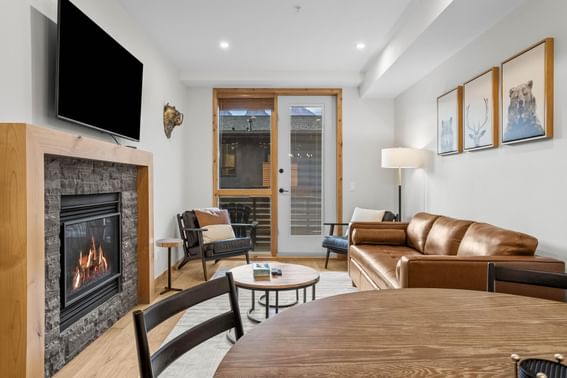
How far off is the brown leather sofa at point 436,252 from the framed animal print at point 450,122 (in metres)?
0.71

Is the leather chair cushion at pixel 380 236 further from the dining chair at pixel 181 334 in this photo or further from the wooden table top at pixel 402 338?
the dining chair at pixel 181 334

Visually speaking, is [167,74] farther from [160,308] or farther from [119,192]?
[160,308]

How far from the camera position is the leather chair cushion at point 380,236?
3.95 m

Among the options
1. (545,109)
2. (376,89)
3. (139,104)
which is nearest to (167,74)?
(139,104)

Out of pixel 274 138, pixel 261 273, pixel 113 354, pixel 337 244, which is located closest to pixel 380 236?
pixel 337 244

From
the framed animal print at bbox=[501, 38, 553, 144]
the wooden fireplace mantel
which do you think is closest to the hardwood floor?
the wooden fireplace mantel

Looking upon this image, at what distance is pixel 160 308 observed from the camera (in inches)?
38.0

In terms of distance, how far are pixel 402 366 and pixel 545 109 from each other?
217 centimetres

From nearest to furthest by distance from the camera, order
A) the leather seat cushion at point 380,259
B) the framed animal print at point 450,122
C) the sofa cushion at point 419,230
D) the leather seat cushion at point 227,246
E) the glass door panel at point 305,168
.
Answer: the leather seat cushion at point 380,259
the framed animal print at point 450,122
the sofa cushion at point 419,230
the leather seat cushion at point 227,246
the glass door panel at point 305,168

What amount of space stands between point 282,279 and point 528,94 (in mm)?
2105

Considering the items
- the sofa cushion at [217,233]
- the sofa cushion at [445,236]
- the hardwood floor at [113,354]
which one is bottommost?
the hardwood floor at [113,354]

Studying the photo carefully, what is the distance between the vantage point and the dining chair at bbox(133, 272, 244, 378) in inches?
32.5

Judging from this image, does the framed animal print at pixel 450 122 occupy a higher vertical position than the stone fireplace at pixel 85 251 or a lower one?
higher

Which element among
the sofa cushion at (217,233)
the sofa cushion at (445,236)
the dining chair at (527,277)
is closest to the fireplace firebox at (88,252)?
the sofa cushion at (217,233)
